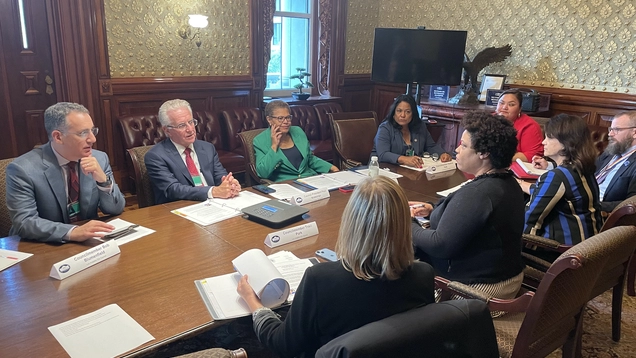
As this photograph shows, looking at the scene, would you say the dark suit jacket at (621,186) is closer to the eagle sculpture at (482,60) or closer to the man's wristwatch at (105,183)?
the eagle sculpture at (482,60)

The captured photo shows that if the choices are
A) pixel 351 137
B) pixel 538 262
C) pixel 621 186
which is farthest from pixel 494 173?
pixel 351 137

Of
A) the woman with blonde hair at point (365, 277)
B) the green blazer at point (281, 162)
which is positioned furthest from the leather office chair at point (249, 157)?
the woman with blonde hair at point (365, 277)

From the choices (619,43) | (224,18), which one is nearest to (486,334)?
(619,43)

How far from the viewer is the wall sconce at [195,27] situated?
4.85m

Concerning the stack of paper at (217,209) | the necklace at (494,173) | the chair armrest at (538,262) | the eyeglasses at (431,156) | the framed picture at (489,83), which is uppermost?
the framed picture at (489,83)

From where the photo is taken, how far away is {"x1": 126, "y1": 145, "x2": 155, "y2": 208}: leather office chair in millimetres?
2664

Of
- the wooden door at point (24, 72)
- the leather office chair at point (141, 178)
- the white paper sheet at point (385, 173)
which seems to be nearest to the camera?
the leather office chair at point (141, 178)

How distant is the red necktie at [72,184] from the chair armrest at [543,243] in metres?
2.14

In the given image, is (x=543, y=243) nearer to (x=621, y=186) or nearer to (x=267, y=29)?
(x=621, y=186)

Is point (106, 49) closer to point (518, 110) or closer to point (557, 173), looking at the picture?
point (518, 110)

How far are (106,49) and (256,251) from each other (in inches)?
147

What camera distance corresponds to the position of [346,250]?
3.97 ft

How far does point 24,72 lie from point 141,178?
2.44 m

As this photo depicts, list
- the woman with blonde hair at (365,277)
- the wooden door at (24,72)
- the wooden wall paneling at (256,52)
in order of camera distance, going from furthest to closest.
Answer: the wooden wall paneling at (256,52) → the wooden door at (24,72) → the woman with blonde hair at (365,277)
